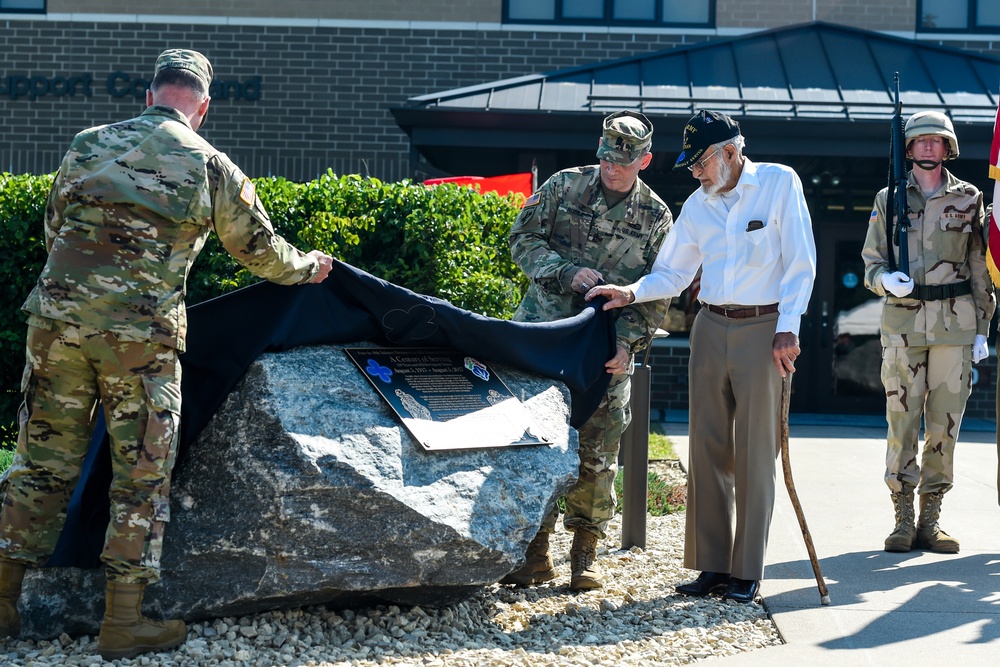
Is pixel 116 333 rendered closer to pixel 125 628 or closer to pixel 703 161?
pixel 125 628

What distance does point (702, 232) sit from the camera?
4.92m

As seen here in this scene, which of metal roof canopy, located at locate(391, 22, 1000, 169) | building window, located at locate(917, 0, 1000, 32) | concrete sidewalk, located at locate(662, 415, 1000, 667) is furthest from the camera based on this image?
building window, located at locate(917, 0, 1000, 32)

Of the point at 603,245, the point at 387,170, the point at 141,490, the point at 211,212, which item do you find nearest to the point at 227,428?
the point at 141,490

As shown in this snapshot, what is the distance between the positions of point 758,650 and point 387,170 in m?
10.2

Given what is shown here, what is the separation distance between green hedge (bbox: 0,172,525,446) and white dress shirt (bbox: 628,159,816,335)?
98.2 inches

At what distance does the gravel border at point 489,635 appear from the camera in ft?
12.6

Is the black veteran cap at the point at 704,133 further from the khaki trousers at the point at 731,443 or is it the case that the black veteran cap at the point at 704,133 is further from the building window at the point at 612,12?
the building window at the point at 612,12

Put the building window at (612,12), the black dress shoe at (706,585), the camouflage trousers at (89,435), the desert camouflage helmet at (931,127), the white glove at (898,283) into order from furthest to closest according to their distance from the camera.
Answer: the building window at (612,12) → the desert camouflage helmet at (931,127) → the white glove at (898,283) → the black dress shoe at (706,585) → the camouflage trousers at (89,435)

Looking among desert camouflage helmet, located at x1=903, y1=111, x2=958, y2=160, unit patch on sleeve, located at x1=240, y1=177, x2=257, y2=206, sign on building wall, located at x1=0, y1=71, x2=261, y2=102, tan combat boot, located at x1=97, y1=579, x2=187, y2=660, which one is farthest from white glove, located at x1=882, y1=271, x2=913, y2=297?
sign on building wall, located at x1=0, y1=71, x2=261, y2=102

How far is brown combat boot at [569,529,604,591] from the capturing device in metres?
4.96

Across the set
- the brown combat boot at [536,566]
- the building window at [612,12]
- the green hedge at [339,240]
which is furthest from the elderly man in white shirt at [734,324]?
the building window at [612,12]

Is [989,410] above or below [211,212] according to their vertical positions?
below

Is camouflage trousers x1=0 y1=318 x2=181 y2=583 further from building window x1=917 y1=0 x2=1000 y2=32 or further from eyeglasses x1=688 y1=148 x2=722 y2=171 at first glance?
building window x1=917 y1=0 x2=1000 y2=32

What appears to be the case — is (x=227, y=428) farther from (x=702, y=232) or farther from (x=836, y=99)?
(x=836, y=99)
